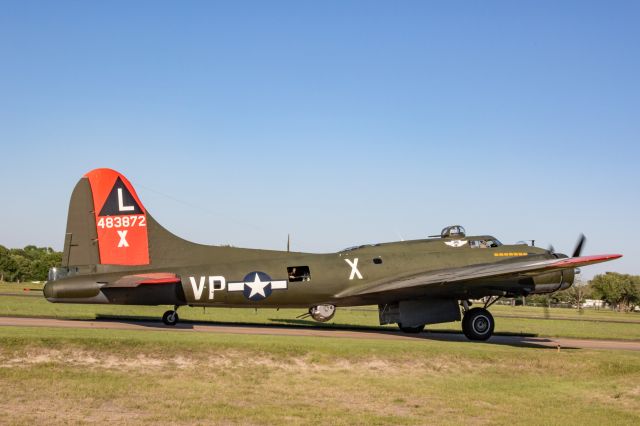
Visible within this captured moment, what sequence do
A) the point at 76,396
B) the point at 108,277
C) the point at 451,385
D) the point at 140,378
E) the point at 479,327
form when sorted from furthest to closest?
1. the point at 479,327
2. the point at 108,277
3. the point at 451,385
4. the point at 140,378
5. the point at 76,396

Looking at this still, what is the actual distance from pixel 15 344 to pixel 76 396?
14.4 ft

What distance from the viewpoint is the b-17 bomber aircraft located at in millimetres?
25250

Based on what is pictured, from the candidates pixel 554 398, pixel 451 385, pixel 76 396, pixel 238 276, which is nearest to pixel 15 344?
pixel 76 396

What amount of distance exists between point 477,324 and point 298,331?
7869mm

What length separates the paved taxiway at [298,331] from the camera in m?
25.4

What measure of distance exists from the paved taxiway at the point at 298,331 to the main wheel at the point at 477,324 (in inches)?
19.0

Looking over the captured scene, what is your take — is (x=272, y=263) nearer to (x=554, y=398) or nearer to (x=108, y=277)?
(x=108, y=277)

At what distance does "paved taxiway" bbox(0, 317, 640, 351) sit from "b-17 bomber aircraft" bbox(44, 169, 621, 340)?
930 mm

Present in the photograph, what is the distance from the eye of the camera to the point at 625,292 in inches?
4744

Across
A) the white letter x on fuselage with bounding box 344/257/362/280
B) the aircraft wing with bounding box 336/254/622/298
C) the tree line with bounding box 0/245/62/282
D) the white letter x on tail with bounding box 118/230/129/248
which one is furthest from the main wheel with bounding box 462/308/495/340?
the tree line with bounding box 0/245/62/282

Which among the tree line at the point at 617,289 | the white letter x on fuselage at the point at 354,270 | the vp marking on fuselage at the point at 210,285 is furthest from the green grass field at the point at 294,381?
the tree line at the point at 617,289

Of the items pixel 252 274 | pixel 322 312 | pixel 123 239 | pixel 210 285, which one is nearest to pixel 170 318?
pixel 210 285

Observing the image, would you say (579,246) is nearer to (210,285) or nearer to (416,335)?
(416,335)

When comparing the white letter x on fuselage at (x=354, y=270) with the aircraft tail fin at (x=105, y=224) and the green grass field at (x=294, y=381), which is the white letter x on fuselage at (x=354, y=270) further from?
the aircraft tail fin at (x=105, y=224)
